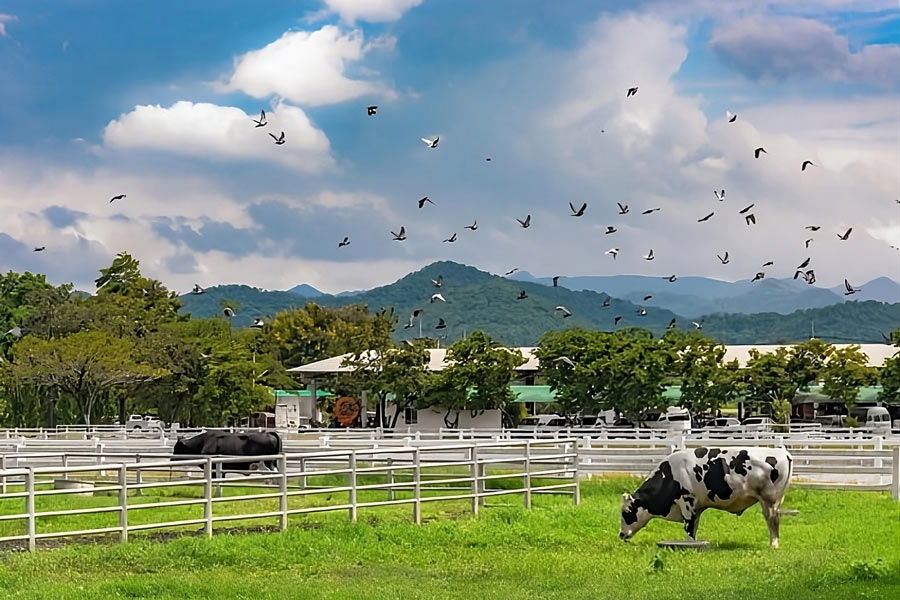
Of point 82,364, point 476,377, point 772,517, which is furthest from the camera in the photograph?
point 476,377

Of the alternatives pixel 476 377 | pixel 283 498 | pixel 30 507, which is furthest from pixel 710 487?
pixel 476 377

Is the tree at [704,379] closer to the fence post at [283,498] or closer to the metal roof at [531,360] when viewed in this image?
the metal roof at [531,360]

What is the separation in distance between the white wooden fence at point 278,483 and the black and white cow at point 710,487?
3442 millimetres

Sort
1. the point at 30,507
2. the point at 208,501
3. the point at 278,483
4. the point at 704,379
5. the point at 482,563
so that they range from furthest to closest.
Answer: the point at 704,379, the point at 278,483, the point at 208,501, the point at 482,563, the point at 30,507

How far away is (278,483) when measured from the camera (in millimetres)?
22469

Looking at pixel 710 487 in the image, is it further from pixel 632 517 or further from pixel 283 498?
pixel 283 498

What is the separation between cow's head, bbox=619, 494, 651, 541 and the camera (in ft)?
56.6

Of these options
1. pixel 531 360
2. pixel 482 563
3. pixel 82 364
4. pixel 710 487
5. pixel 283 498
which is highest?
pixel 531 360

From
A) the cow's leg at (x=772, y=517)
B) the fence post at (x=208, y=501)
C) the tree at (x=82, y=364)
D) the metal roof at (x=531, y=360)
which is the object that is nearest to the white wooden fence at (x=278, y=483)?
the fence post at (x=208, y=501)

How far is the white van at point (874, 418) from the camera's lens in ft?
171

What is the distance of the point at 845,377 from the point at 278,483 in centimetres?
4855

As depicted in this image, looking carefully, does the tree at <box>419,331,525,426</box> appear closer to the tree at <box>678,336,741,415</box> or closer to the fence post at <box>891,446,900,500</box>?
the tree at <box>678,336,741,415</box>

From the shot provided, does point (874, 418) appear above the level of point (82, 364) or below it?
below

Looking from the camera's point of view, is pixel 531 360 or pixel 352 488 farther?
pixel 531 360
